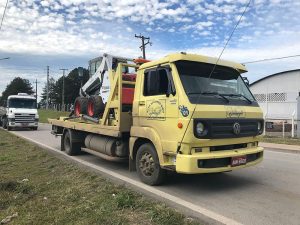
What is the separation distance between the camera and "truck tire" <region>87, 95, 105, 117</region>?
33.8 ft

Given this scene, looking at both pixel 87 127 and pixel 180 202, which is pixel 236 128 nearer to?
pixel 180 202

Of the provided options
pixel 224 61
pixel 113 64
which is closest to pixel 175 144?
pixel 224 61

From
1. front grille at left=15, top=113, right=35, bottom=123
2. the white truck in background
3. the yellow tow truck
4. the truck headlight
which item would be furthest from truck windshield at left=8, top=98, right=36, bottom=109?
the truck headlight

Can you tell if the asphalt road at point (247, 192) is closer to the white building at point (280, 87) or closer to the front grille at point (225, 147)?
the front grille at point (225, 147)

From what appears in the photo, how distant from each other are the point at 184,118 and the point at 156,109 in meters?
0.93

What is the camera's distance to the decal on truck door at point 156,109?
7.16m

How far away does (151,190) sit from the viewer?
23.2 feet

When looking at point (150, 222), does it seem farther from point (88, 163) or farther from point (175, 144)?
point (88, 163)

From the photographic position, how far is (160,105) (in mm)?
7254

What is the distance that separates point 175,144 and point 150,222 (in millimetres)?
1793

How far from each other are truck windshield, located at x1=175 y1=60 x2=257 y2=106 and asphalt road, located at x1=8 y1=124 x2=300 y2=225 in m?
1.63

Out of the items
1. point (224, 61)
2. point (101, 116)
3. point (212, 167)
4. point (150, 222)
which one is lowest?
point (150, 222)

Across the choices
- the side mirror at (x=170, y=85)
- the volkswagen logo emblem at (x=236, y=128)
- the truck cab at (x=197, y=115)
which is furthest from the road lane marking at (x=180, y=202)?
the side mirror at (x=170, y=85)

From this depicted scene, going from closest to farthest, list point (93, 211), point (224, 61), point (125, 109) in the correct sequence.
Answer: point (93, 211), point (224, 61), point (125, 109)
